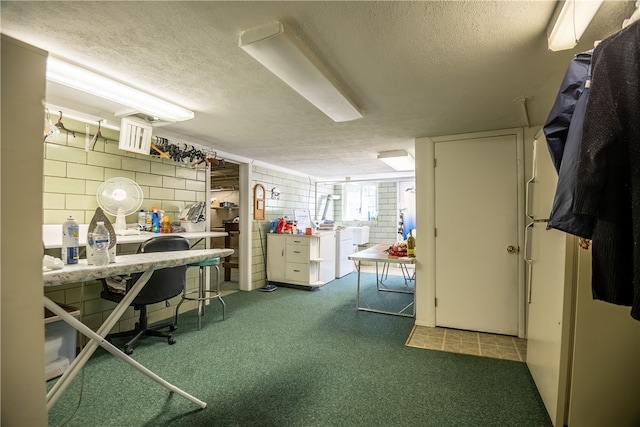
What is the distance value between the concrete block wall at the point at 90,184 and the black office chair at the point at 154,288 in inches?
9.9

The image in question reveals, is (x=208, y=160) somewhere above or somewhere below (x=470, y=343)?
above

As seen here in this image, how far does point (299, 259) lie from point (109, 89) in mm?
3320

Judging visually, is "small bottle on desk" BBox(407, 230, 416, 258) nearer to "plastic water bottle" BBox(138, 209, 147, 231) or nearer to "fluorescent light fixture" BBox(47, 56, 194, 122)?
"fluorescent light fixture" BBox(47, 56, 194, 122)

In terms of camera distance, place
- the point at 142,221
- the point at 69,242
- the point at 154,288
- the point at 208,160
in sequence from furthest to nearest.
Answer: the point at 208,160 < the point at 142,221 < the point at 154,288 < the point at 69,242

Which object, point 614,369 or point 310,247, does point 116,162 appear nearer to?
point 310,247

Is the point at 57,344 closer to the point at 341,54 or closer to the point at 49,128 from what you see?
the point at 49,128

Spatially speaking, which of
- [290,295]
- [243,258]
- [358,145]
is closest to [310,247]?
[290,295]

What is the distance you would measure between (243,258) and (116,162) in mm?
2270

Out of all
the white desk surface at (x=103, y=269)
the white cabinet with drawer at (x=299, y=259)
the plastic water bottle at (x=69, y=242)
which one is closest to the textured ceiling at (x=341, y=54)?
the plastic water bottle at (x=69, y=242)

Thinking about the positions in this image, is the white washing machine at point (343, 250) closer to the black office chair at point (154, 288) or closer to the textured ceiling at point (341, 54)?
the textured ceiling at point (341, 54)

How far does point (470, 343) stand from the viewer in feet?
8.91

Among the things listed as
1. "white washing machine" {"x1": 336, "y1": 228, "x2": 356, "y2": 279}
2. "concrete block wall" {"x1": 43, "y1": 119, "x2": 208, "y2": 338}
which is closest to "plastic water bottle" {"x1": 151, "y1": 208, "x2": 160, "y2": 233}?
"concrete block wall" {"x1": 43, "y1": 119, "x2": 208, "y2": 338}

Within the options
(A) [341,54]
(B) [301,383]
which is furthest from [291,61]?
(B) [301,383]

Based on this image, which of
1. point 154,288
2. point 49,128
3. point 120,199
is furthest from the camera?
point 120,199
